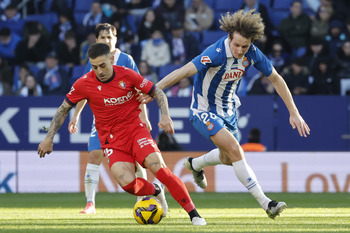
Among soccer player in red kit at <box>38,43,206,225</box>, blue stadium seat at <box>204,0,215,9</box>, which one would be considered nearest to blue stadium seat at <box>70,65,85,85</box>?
blue stadium seat at <box>204,0,215,9</box>

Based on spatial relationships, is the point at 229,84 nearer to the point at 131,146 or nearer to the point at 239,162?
the point at 239,162

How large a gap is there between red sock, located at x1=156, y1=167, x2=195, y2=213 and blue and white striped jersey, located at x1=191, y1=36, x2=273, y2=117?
126 centimetres

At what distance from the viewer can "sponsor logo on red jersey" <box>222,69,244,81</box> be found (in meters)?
8.26

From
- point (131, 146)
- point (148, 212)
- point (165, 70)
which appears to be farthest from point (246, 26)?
point (165, 70)

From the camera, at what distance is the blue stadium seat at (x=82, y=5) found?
711 inches

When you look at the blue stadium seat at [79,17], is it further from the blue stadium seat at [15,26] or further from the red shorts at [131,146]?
the red shorts at [131,146]

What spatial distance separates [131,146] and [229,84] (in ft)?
4.78

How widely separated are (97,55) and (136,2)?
10.4 m

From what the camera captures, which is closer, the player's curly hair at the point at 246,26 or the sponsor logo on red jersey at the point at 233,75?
the player's curly hair at the point at 246,26

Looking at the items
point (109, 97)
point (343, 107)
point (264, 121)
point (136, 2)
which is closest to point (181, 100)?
point (264, 121)

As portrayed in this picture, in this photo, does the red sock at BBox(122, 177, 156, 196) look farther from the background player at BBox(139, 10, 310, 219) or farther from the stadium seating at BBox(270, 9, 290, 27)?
the stadium seating at BBox(270, 9, 290, 27)

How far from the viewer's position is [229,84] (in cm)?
847

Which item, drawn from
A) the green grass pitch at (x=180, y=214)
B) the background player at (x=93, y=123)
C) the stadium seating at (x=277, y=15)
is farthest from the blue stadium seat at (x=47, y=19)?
the background player at (x=93, y=123)

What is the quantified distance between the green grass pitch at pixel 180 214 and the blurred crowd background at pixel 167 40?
3.57 meters
